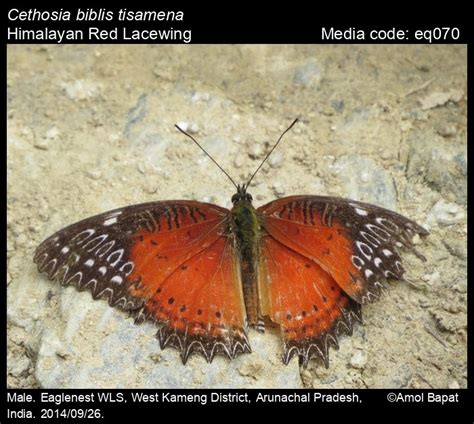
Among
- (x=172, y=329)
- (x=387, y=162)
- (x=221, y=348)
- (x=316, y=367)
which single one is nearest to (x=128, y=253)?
(x=172, y=329)

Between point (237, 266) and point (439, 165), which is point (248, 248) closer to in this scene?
point (237, 266)

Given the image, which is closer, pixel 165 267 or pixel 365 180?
pixel 165 267

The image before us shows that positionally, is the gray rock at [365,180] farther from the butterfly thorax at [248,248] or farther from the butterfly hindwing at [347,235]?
the butterfly thorax at [248,248]

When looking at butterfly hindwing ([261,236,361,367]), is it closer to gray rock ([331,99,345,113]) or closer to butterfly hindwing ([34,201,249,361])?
butterfly hindwing ([34,201,249,361])

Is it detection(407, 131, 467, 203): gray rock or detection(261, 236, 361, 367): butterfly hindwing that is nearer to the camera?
detection(261, 236, 361, 367): butterfly hindwing

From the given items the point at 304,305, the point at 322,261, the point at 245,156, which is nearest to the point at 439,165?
the point at 322,261

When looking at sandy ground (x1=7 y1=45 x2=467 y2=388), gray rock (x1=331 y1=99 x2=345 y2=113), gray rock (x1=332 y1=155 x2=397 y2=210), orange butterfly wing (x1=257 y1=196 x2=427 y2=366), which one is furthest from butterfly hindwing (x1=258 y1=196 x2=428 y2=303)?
gray rock (x1=331 y1=99 x2=345 y2=113)

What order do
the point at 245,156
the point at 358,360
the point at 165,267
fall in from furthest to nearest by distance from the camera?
1. the point at 245,156
2. the point at 165,267
3. the point at 358,360
